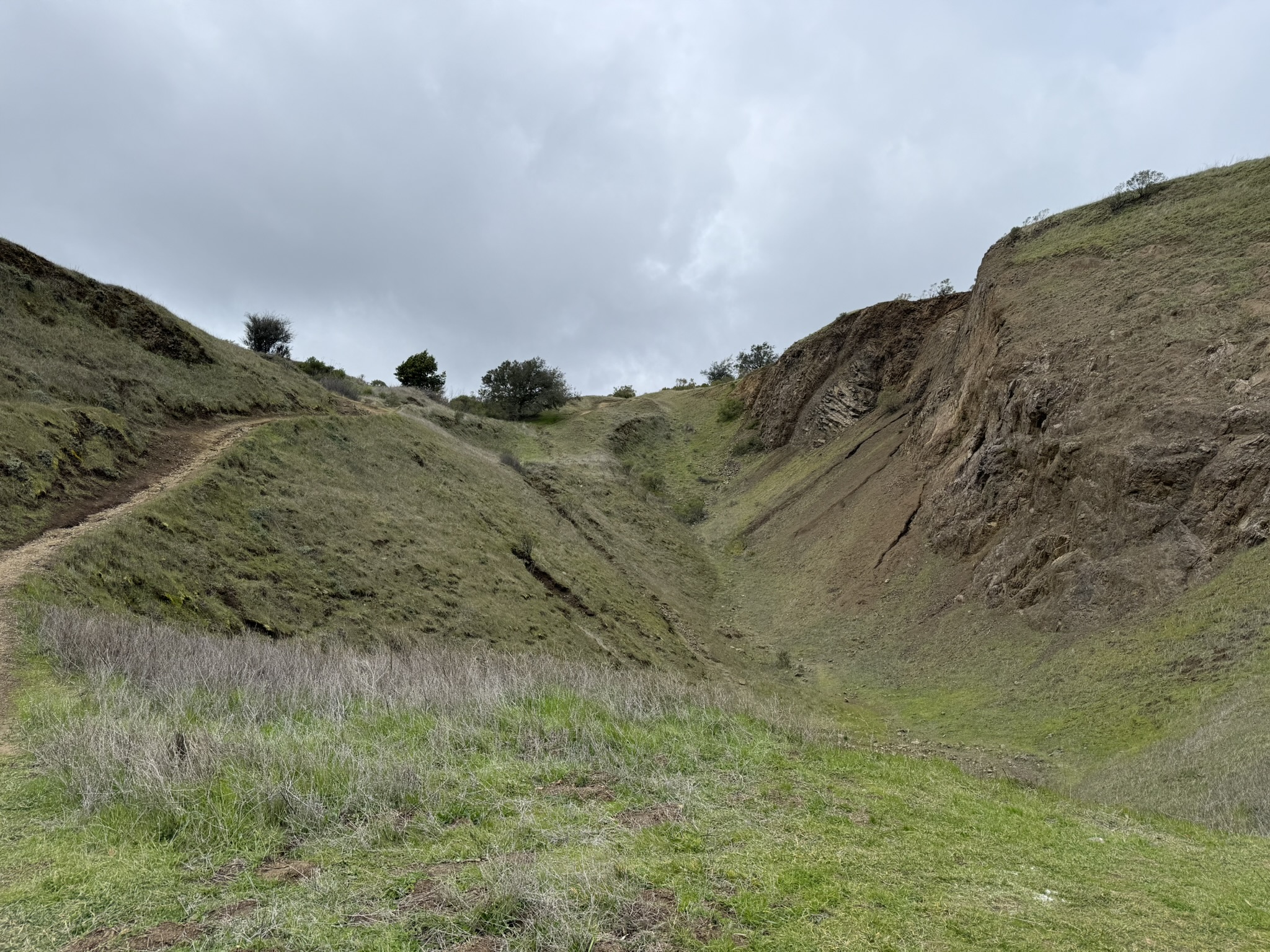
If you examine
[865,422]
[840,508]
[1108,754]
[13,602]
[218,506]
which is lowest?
[1108,754]

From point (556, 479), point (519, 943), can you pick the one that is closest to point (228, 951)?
point (519, 943)

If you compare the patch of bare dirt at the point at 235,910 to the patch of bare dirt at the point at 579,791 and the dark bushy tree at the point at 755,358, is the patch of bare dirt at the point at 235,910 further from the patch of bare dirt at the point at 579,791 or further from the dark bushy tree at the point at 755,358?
the dark bushy tree at the point at 755,358

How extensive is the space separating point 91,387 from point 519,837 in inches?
760

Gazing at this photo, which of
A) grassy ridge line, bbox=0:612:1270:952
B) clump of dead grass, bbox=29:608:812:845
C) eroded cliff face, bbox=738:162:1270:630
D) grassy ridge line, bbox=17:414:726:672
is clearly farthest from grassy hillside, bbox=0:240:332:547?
eroded cliff face, bbox=738:162:1270:630

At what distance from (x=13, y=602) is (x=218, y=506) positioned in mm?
6225

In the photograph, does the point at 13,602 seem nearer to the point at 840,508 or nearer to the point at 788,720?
the point at 788,720

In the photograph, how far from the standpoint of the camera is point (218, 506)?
1598cm

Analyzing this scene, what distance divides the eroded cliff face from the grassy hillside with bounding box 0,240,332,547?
22.2 metres

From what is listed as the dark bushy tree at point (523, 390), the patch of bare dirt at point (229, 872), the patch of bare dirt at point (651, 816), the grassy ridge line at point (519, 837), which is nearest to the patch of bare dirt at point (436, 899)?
the grassy ridge line at point (519, 837)

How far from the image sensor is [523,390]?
182 feet

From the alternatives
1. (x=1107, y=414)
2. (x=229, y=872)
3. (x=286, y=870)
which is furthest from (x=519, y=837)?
(x=1107, y=414)

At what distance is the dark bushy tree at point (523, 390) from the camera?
55.2 m

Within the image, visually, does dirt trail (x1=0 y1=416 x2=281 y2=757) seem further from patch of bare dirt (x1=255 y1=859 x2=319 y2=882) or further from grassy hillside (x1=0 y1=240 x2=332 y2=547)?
patch of bare dirt (x1=255 y1=859 x2=319 y2=882)

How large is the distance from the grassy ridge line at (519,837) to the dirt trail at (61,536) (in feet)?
1.18
